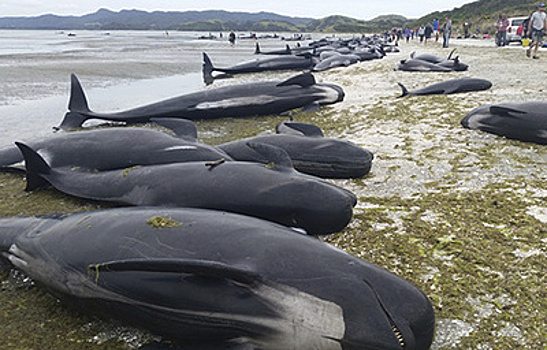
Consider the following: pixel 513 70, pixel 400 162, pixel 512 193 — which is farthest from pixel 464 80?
pixel 512 193

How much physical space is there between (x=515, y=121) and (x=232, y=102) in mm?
5091

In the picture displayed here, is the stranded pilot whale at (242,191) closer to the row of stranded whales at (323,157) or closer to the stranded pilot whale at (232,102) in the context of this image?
the row of stranded whales at (323,157)

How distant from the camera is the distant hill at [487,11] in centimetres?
5790

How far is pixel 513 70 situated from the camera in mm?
14234

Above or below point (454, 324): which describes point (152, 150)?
above

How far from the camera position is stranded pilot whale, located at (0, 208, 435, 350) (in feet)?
7.21

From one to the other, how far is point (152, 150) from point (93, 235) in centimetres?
209

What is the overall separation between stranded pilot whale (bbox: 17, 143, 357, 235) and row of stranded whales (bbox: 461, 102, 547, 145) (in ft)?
12.3

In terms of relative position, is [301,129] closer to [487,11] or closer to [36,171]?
[36,171]

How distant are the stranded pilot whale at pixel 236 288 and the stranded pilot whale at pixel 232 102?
5.28m

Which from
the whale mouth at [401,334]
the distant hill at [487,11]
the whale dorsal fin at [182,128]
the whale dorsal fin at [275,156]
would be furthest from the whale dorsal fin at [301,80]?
the distant hill at [487,11]

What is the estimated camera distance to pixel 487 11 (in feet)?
239

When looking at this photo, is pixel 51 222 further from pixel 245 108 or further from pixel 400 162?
pixel 245 108

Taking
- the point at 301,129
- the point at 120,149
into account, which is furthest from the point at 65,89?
the point at 301,129
